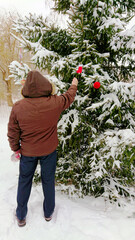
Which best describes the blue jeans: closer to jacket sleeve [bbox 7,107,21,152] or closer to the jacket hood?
jacket sleeve [bbox 7,107,21,152]

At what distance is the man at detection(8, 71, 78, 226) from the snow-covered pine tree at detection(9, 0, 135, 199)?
1.51 ft

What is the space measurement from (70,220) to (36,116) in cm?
192

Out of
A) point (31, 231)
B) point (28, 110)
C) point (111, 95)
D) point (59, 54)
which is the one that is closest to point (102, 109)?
point (111, 95)

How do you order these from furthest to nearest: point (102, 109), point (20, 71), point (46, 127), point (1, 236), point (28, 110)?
point (20, 71) → point (102, 109) → point (1, 236) → point (46, 127) → point (28, 110)

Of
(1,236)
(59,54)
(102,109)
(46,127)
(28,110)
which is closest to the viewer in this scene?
(28,110)

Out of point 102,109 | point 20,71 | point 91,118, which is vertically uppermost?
point 20,71

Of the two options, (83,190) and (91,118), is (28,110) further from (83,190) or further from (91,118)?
(83,190)

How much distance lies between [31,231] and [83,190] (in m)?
1.23

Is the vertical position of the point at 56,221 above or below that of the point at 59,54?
below

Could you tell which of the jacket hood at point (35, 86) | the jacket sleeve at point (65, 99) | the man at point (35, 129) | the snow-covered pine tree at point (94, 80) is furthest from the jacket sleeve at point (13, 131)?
the snow-covered pine tree at point (94, 80)

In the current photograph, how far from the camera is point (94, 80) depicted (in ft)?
6.88

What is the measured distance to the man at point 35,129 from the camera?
176 centimetres

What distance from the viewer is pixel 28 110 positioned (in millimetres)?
1748

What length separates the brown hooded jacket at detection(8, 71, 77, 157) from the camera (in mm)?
1752
